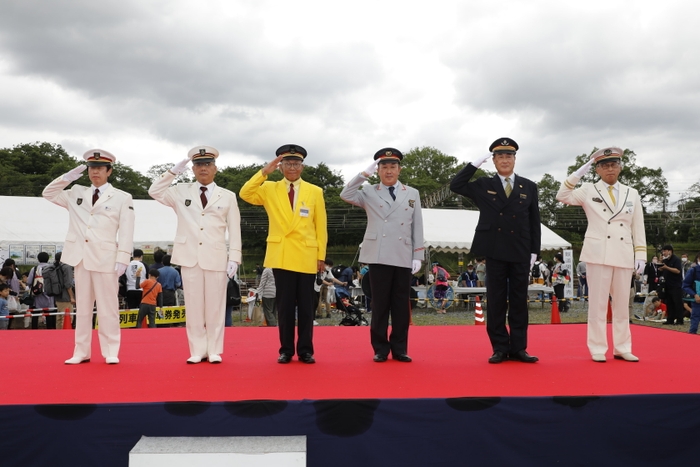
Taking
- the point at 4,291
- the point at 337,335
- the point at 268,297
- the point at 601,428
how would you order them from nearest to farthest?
Answer: the point at 601,428
the point at 337,335
the point at 4,291
the point at 268,297

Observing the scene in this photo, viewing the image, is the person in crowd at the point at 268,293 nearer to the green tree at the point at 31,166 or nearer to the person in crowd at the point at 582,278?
the person in crowd at the point at 582,278

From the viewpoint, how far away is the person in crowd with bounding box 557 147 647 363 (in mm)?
5000

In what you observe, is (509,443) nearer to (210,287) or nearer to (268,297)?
(210,287)

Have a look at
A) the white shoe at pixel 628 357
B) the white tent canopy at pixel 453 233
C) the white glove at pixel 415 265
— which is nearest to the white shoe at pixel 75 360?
the white glove at pixel 415 265

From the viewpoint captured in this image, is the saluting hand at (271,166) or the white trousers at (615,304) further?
the white trousers at (615,304)

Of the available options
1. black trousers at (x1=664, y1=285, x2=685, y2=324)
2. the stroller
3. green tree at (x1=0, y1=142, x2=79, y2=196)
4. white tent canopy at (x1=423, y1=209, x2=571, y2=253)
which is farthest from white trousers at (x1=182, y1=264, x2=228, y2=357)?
green tree at (x1=0, y1=142, x2=79, y2=196)

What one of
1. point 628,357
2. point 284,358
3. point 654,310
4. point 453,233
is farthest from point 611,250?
point 453,233

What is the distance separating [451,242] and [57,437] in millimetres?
15617

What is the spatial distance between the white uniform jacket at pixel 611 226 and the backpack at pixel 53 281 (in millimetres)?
8658

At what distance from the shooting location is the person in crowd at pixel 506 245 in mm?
4910

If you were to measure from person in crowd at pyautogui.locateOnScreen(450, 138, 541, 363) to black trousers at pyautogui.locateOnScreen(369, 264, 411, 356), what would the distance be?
71cm

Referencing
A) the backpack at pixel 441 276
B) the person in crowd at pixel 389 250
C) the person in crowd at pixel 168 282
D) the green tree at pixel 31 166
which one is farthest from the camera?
the green tree at pixel 31 166

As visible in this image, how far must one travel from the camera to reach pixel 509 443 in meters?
3.59

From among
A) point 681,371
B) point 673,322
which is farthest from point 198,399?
point 673,322
